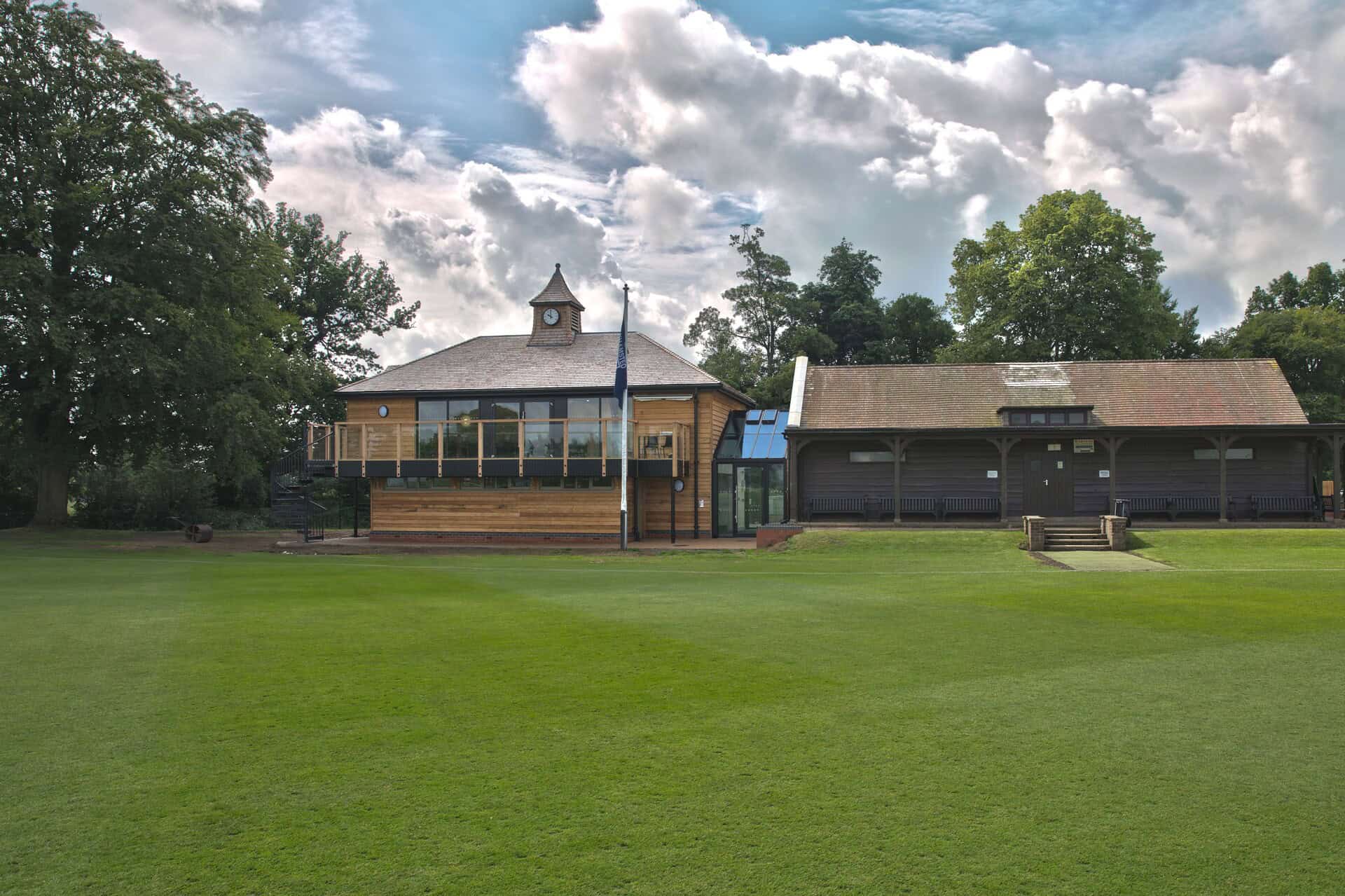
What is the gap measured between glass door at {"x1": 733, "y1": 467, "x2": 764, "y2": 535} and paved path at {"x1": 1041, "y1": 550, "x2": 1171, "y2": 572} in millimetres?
9549

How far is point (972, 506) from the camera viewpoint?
29.2 metres

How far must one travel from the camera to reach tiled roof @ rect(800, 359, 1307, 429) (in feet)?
93.7

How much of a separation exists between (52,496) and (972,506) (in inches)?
1110

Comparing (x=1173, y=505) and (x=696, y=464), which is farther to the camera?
(x=696, y=464)

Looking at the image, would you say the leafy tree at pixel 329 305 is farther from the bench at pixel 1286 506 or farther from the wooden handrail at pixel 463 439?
the bench at pixel 1286 506

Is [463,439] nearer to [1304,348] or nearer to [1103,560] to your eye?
[1103,560]

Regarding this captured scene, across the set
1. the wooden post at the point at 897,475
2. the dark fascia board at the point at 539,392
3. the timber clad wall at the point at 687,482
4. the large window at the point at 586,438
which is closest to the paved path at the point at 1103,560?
the wooden post at the point at 897,475

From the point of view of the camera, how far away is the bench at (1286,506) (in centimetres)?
2795

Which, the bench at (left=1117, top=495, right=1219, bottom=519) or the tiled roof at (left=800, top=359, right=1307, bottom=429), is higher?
the tiled roof at (left=800, top=359, right=1307, bottom=429)

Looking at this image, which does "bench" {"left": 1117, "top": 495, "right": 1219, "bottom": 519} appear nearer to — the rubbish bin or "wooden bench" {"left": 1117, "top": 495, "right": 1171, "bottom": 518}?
"wooden bench" {"left": 1117, "top": 495, "right": 1171, "bottom": 518}

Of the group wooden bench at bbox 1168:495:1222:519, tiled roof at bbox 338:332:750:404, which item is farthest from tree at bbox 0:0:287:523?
wooden bench at bbox 1168:495:1222:519

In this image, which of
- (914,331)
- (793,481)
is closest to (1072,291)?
(914,331)

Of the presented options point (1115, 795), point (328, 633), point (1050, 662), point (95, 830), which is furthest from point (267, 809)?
point (1050, 662)

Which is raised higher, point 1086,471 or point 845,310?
point 845,310
